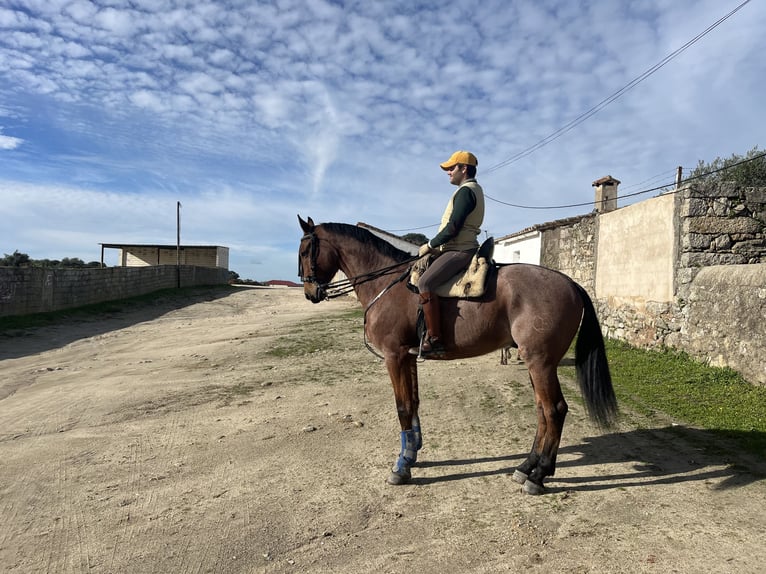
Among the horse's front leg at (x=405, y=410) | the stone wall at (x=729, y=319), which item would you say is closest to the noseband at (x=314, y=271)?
the horse's front leg at (x=405, y=410)

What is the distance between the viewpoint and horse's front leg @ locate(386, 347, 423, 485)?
4.00m

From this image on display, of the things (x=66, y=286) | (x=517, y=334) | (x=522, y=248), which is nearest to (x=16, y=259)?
(x=66, y=286)

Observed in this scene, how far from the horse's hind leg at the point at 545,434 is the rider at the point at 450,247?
2.93 feet

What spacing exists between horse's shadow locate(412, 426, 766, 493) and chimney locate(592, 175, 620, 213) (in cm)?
1490

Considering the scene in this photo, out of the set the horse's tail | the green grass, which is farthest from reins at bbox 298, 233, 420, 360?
the green grass

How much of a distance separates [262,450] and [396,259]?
7.82 ft

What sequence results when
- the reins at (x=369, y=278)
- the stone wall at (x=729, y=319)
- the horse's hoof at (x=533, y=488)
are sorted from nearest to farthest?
the horse's hoof at (x=533, y=488), the reins at (x=369, y=278), the stone wall at (x=729, y=319)

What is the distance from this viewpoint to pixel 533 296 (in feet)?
Answer: 12.9

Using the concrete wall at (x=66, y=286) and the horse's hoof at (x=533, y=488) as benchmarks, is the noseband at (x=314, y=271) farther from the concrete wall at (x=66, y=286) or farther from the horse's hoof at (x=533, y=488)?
the concrete wall at (x=66, y=286)

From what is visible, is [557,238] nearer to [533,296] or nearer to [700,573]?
[533,296]

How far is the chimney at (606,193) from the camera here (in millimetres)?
18219

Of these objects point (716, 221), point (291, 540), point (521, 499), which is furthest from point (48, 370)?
point (716, 221)

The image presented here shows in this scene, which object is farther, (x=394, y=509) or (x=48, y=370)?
(x=48, y=370)

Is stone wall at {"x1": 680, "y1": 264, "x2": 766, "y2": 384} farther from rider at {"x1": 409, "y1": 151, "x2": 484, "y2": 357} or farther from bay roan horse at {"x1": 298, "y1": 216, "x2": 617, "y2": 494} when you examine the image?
rider at {"x1": 409, "y1": 151, "x2": 484, "y2": 357}
